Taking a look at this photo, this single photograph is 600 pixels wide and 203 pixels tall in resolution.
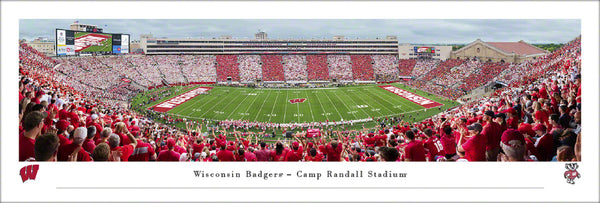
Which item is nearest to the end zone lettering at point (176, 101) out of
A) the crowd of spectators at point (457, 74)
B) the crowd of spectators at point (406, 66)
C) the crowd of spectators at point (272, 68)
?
the crowd of spectators at point (272, 68)

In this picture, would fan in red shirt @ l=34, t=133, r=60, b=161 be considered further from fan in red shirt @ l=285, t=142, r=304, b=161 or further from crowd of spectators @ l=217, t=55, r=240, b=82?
crowd of spectators @ l=217, t=55, r=240, b=82

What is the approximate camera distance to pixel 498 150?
5.17 metres

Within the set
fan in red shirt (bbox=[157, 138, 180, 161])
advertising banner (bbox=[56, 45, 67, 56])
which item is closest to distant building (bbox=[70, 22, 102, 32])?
advertising banner (bbox=[56, 45, 67, 56])

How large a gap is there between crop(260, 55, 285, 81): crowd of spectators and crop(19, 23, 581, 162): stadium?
1.03ft

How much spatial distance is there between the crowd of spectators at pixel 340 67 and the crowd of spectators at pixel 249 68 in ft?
33.6

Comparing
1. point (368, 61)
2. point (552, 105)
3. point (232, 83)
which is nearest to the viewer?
point (552, 105)

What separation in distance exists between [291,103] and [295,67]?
20.5 m

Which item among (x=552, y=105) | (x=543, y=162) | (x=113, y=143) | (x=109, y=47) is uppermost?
(x=109, y=47)

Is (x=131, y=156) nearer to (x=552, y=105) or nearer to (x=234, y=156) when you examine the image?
(x=234, y=156)

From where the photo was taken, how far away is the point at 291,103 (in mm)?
25750

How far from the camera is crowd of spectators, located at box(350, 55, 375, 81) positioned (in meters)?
43.1

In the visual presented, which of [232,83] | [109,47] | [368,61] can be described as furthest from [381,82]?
[109,47]

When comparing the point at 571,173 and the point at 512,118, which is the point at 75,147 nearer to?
the point at 512,118

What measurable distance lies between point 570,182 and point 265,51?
157 ft
